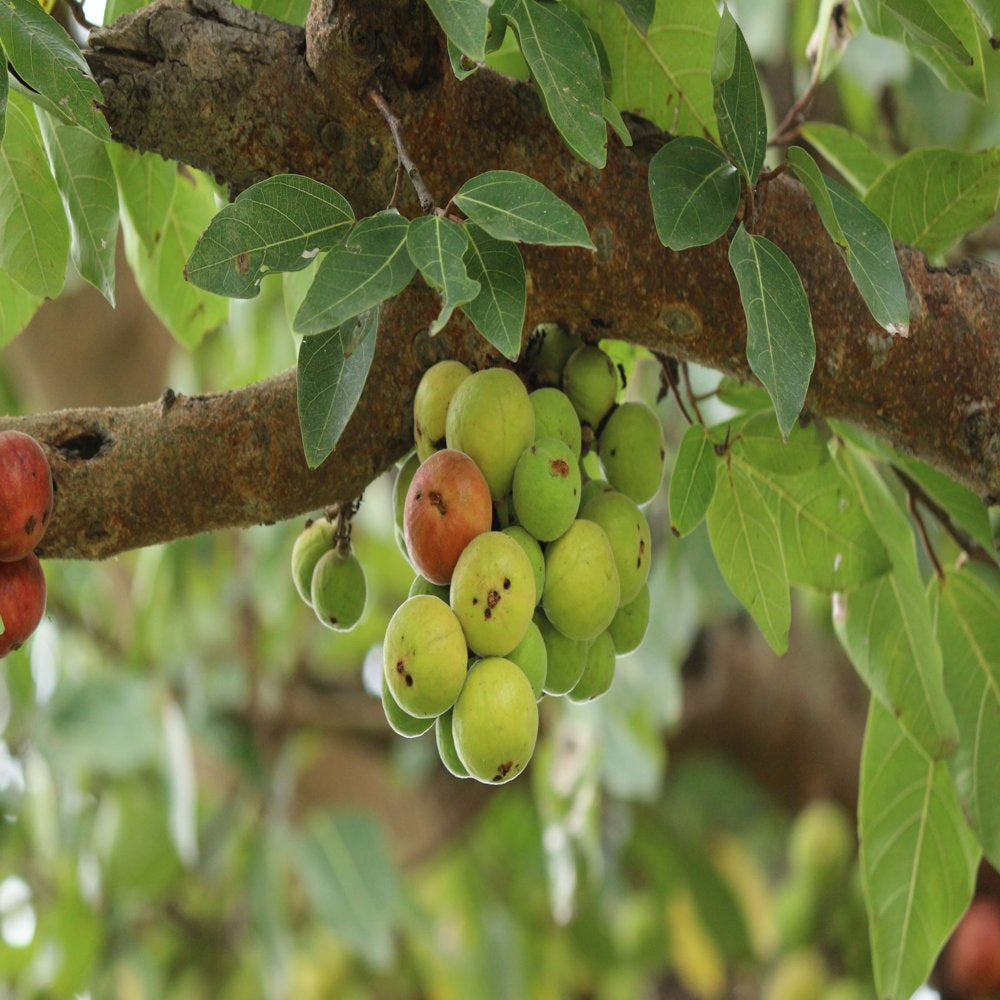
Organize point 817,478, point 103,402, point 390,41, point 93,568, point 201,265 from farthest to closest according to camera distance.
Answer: point 93,568 < point 103,402 < point 817,478 < point 390,41 < point 201,265

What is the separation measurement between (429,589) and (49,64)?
403 mm

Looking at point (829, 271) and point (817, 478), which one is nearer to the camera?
point (829, 271)

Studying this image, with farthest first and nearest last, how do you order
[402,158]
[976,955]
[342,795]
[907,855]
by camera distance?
1. [342,795]
2. [976,955]
3. [907,855]
4. [402,158]

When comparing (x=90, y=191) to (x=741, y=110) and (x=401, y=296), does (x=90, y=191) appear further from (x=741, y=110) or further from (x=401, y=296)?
(x=741, y=110)

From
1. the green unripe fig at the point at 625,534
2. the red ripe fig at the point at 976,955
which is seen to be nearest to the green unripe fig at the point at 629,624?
the green unripe fig at the point at 625,534

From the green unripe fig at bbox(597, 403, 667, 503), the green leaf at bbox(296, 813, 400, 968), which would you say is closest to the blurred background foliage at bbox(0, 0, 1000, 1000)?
the green leaf at bbox(296, 813, 400, 968)

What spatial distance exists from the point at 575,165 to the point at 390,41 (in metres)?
0.16

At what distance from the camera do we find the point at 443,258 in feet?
2.32

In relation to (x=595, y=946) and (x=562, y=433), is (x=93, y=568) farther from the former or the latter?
(x=562, y=433)

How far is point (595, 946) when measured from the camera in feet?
11.1

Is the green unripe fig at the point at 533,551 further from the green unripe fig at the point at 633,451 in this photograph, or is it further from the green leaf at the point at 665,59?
the green leaf at the point at 665,59

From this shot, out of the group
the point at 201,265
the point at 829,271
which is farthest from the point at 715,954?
the point at 201,265

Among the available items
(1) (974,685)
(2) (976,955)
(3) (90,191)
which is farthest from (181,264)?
(2) (976,955)

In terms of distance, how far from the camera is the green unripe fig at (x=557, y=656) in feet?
2.81
